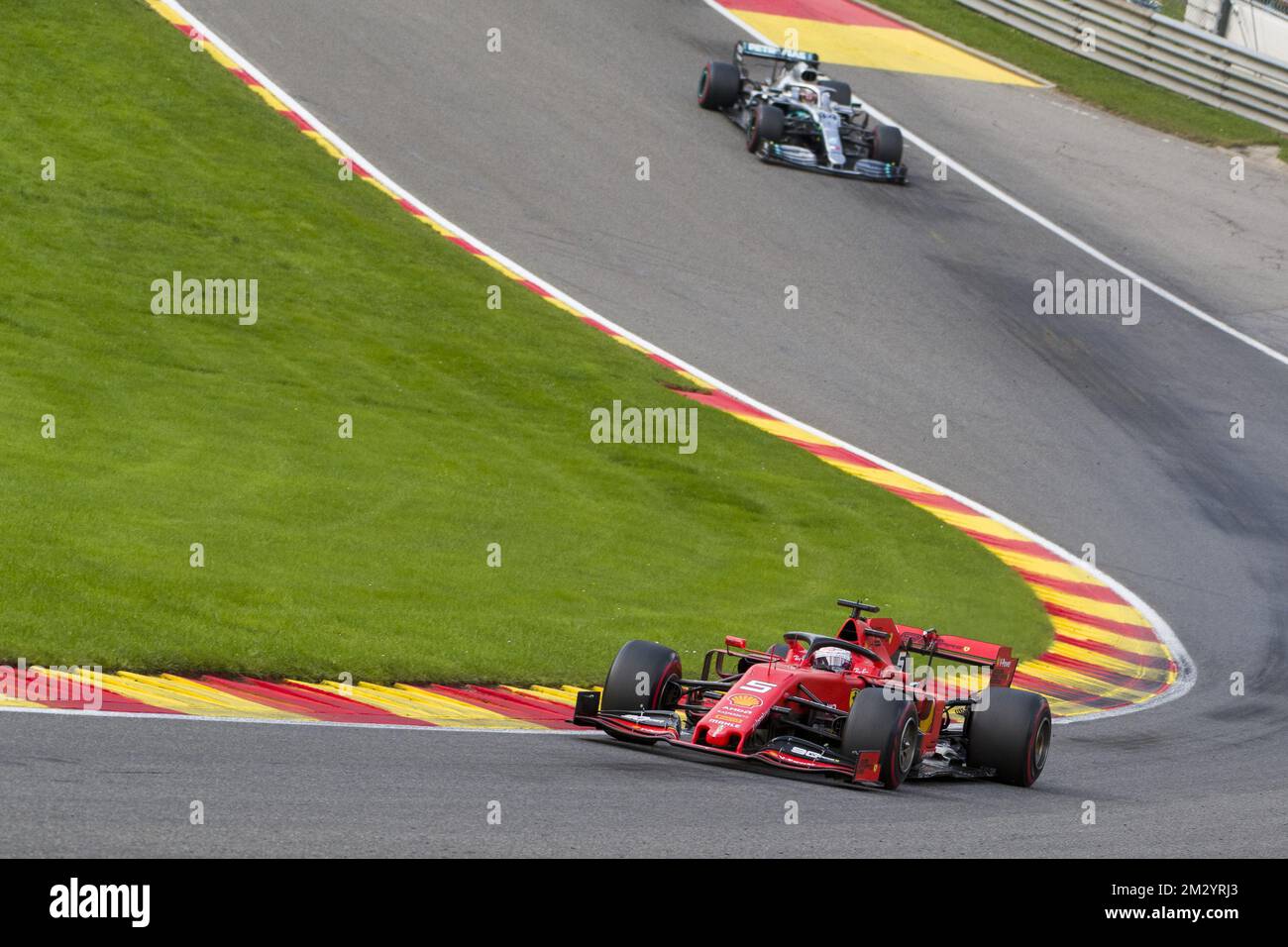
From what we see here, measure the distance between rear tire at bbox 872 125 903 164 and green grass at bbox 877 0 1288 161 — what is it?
271 inches

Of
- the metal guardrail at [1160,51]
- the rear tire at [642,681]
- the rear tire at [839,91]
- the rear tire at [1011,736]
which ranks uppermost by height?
the metal guardrail at [1160,51]

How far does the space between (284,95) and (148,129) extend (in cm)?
285

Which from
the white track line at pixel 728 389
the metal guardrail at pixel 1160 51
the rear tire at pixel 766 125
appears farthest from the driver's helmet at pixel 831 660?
the metal guardrail at pixel 1160 51

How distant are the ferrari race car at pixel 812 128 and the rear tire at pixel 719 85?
2 centimetres

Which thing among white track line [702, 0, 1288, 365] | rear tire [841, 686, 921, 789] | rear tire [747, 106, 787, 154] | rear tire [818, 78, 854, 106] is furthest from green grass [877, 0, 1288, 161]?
rear tire [841, 686, 921, 789]

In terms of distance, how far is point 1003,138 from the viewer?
97.5 feet

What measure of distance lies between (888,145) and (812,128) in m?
1.43

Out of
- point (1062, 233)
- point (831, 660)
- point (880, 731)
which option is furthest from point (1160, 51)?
point (880, 731)

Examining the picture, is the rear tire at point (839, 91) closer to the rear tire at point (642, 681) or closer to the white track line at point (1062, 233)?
the white track line at point (1062, 233)

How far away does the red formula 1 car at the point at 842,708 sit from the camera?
9.09 metres

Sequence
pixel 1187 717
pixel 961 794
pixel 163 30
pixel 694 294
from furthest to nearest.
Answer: pixel 163 30 < pixel 694 294 < pixel 1187 717 < pixel 961 794

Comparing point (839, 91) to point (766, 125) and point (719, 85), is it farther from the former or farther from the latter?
point (719, 85)
